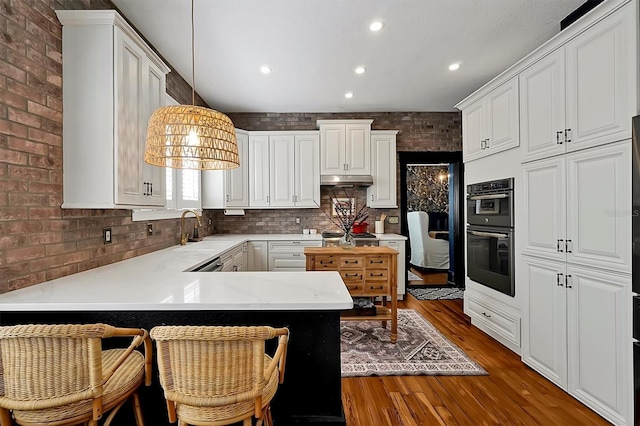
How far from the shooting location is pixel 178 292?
5.07 feet

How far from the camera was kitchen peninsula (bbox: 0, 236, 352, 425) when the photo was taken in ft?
4.55

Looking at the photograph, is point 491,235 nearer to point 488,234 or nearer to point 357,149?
point 488,234

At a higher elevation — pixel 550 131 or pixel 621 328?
pixel 550 131

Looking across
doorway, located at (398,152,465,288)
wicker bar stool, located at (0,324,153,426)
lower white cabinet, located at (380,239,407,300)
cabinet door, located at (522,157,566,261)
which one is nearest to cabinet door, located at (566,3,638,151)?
cabinet door, located at (522,157,566,261)

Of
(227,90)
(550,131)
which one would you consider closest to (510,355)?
(550,131)

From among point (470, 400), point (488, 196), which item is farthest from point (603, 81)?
point (470, 400)

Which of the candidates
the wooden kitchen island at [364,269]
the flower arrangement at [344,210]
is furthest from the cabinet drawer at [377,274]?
the flower arrangement at [344,210]

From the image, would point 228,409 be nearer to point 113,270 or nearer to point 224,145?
point 224,145

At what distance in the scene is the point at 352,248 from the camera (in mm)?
3199

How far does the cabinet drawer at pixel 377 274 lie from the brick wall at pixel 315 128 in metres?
2.05

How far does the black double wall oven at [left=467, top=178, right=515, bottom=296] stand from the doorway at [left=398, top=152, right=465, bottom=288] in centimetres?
156

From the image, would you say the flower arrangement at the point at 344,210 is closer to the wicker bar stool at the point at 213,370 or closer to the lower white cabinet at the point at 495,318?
the lower white cabinet at the point at 495,318

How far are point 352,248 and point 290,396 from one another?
1777 mm

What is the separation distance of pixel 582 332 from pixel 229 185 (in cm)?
399
